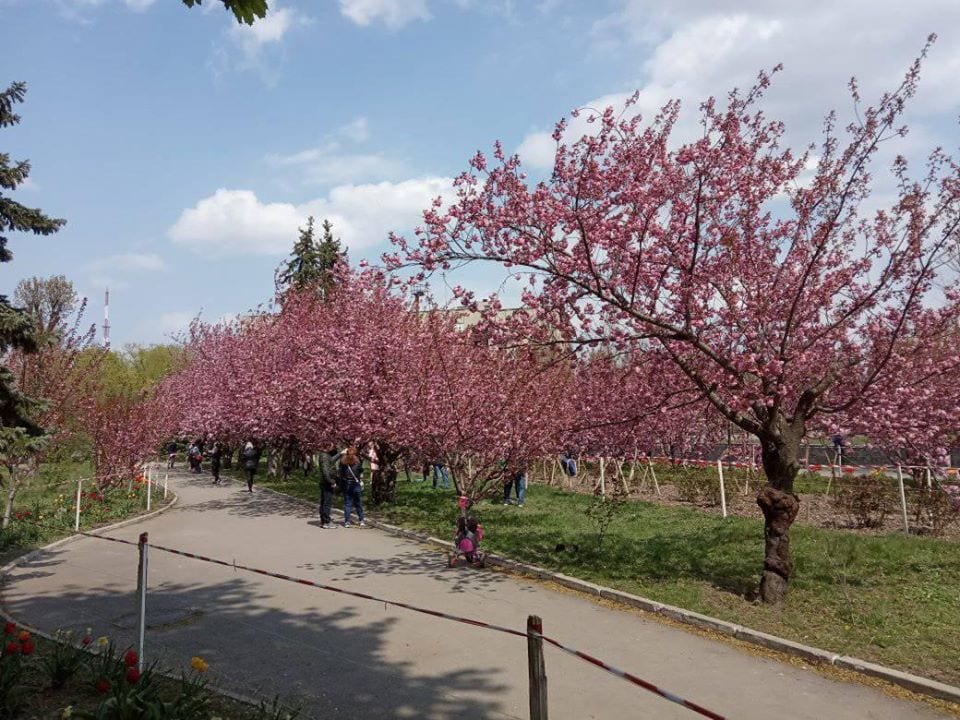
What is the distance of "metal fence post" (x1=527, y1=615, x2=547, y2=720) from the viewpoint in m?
3.81

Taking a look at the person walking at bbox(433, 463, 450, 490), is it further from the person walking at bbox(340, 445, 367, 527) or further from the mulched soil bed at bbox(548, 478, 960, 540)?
the person walking at bbox(340, 445, 367, 527)

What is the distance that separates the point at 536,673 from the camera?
3852 millimetres

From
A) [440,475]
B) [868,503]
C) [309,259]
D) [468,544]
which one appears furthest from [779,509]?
[309,259]

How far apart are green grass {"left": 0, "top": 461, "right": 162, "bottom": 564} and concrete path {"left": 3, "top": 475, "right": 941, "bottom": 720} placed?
1075mm

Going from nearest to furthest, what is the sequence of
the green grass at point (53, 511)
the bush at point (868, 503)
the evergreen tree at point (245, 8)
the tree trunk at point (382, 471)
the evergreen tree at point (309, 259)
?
the evergreen tree at point (245, 8) → the green grass at point (53, 511) → the bush at point (868, 503) → the tree trunk at point (382, 471) → the evergreen tree at point (309, 259)

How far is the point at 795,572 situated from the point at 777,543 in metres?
1.56

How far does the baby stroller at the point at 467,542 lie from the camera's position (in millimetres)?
11219

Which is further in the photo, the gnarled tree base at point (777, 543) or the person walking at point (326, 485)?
the person walking at point (326, 485)

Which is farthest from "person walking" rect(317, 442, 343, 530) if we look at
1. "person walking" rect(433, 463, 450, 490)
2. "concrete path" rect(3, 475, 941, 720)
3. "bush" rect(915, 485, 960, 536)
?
"bush" rect(915, 485, 960, 536)

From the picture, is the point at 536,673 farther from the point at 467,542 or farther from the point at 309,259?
the point at 309,259

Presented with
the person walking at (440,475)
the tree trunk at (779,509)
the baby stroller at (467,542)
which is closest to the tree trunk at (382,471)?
the person walking at (440,475)

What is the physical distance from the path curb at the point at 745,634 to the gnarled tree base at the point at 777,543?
1128 mm

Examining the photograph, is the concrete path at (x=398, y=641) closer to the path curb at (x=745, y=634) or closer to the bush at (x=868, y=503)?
the path curb at (x=745, y=634)

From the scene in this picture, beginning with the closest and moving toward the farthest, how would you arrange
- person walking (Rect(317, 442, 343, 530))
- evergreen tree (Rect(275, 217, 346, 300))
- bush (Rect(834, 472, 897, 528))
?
bush (Rect(834, 472, 897, 528))
person walking (Rect(317, 442, 343, 530))
evergreen tree (Rect(275, 217, 346, 300))
